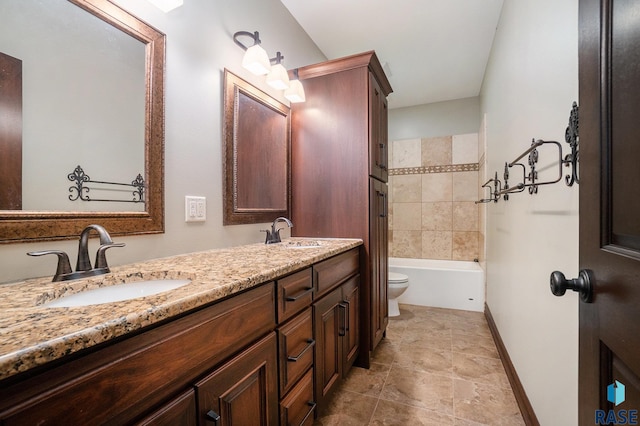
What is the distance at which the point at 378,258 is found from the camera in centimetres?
206

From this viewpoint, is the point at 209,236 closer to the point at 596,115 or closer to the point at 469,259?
the point at 596,115

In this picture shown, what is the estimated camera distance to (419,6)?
2.03 m

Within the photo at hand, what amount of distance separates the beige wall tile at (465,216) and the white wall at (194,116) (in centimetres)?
287

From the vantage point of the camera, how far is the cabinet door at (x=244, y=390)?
2.24 ft

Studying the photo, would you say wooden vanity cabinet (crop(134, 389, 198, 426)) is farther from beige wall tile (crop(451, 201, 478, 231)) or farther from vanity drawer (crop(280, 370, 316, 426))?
beige wall tile (crop(451, 201, 478, 231))

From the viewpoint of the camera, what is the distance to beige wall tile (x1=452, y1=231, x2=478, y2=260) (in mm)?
3562

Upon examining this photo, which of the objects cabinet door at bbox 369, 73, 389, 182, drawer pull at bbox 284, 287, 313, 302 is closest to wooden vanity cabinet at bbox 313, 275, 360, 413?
drawer pull at bbox 284, 287, 313, 302

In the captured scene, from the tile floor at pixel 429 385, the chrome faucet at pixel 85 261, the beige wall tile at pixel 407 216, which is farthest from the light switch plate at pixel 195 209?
the beige wall tile at pixel 407 216

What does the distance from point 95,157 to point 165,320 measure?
28.3 inches

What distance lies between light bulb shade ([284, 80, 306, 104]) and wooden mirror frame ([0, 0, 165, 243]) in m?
0.82

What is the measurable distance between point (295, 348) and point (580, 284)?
0.87 meters

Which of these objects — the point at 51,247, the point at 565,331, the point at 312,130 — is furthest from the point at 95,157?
the point at 565,331

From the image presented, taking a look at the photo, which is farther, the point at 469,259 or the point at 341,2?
the point at 469,259

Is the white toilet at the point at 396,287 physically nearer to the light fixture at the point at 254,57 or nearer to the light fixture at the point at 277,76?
the light fixture at the point at 277,76
